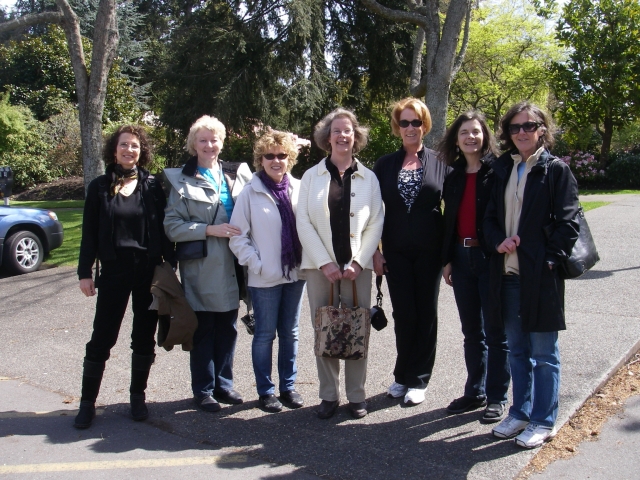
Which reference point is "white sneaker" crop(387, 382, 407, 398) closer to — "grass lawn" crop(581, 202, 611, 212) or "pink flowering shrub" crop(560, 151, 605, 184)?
"grass lawn" crop(581, 202, 611, 212)

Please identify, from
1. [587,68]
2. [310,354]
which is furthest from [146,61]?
[310,354]

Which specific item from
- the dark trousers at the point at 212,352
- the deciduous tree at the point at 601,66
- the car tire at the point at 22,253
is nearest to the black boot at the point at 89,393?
the dark trousers at the point at 212,352

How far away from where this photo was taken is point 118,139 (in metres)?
4.29

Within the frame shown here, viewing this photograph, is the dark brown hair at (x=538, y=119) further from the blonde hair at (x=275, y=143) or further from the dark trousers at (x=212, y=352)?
the dark trousers at (x=212, y=352)

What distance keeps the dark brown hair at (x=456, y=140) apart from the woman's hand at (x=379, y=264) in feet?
2.64

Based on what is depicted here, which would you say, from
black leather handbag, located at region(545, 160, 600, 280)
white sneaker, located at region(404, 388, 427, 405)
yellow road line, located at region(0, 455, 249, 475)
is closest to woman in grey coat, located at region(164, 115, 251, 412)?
yellow road line, located at region(0, 455, 249, 475)

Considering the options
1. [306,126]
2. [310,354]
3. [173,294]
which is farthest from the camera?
[306,126]

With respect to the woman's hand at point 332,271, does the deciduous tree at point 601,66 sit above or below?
above

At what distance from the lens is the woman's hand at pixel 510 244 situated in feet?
11.9

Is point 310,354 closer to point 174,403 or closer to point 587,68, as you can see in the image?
point 174,403

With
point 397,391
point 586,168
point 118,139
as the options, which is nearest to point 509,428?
point 397,391

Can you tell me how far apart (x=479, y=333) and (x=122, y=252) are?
2.47 meters

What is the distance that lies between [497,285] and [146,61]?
33444 millimetres

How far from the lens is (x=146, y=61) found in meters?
33.9
